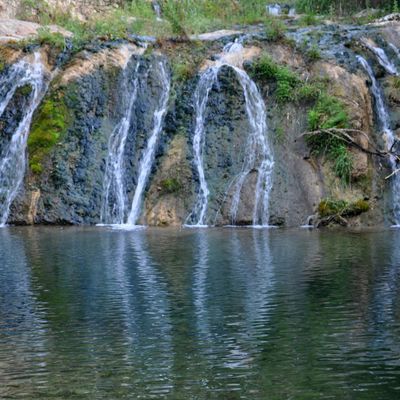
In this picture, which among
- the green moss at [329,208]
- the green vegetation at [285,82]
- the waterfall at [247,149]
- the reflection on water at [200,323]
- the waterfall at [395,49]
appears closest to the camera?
the reflection on water at [200,323]

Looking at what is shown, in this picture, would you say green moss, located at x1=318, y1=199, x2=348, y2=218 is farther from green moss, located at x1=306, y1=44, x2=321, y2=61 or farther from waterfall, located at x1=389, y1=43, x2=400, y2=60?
waterfall, located at x1=389, y1=43, x2=400, y2=60

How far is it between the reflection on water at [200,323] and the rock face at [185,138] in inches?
224

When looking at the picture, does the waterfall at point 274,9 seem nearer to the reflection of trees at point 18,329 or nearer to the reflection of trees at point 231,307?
the reflection of trees at point 231,307

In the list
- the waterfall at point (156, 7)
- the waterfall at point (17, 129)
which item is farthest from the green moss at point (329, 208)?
the waterfall at point (156, 7)

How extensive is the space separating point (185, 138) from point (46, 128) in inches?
142

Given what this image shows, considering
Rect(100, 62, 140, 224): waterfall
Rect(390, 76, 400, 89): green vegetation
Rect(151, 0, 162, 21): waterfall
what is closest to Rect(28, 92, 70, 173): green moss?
Rect(100, 62, 140, 224): waterfall

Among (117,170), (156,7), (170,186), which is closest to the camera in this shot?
(170,186)

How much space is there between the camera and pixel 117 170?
1988 centimetres

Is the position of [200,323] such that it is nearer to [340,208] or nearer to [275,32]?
[340,208]

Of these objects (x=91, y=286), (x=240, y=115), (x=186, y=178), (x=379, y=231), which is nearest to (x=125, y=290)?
(x=91, y=286)

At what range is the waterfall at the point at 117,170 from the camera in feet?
63.1

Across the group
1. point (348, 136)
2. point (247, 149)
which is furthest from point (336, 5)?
point (247, 149)

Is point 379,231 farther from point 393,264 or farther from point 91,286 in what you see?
point 91,286

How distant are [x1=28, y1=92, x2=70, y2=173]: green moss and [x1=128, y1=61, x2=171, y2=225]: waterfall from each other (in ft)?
7.40
